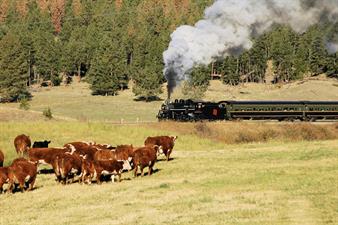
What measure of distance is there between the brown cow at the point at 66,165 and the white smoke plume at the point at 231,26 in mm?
36155

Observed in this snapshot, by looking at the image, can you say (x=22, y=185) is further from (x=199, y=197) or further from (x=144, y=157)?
(x=199, y=197)

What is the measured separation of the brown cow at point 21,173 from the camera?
25688mm

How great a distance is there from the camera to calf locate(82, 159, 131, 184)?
90.2ft

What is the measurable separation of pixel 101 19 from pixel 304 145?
162572 millimetres

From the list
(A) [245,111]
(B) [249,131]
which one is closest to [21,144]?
(B) [249,131]

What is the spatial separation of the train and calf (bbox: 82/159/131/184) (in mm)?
32109

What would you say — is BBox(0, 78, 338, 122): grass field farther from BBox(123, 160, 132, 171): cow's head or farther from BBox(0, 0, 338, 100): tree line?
BBox(123, 160, 132, 171): cow's head

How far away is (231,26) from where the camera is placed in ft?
201


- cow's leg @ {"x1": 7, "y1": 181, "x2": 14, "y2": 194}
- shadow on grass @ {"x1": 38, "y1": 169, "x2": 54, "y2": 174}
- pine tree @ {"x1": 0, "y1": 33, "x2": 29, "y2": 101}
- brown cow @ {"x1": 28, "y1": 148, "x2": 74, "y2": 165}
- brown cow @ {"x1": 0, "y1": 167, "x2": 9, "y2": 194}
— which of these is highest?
pine tree @ {"x1": 0, "y1": 33, "x2": 29, "y2": 101}

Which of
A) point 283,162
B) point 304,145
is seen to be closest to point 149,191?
point 283,162

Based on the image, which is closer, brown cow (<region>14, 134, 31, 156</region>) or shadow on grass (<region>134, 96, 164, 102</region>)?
brown cow (<region>14, 134, 31, 156</region>)

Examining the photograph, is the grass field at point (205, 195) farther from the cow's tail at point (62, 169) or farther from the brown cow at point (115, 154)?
the brown cow at point (115, 154)

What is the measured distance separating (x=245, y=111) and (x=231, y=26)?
414 inches

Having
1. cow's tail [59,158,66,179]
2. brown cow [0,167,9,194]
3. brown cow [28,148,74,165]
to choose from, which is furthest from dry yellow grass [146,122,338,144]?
brown cow [0,167,9,194]
